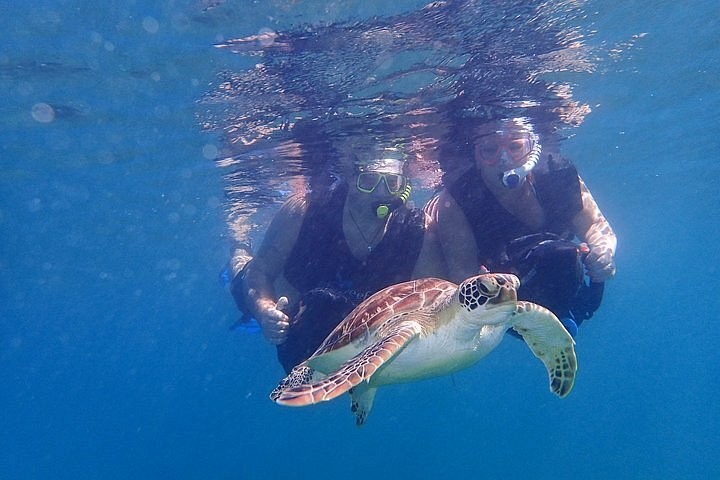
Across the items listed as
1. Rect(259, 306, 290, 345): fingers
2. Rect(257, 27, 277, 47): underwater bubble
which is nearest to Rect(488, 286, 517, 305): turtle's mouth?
Rect(259, 306, 290, 345): fingers

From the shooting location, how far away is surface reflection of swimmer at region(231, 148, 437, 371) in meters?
7.84

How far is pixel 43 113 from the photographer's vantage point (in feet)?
32.3

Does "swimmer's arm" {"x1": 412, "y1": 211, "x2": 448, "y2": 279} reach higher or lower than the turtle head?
lower

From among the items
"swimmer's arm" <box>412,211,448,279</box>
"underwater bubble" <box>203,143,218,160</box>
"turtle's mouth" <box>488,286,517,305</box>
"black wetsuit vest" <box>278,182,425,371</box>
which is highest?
"turtle's mouth" <box>488,286,517,305</box>

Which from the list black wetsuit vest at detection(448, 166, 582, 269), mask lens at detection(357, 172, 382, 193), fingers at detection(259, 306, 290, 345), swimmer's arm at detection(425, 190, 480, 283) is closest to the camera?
fingers at detection(259, 306, 290, 345)

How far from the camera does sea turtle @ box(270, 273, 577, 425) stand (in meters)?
3.73

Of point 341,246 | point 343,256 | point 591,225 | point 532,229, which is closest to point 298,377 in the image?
point 343,256

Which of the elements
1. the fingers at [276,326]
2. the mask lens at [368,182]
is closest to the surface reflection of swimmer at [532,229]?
the mask lens at [368,182]

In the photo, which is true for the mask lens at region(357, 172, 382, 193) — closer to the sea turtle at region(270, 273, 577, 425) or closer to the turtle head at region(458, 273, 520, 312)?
the sea turtle at region(270, 273, 577, 425)

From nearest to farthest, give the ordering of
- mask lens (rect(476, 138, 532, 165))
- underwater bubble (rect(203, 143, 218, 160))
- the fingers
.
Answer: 1. the fingers
2. mask lens (rect(476, 138, 532, 165))
3. underwater bubble (rect(203, 143, 218, 160))

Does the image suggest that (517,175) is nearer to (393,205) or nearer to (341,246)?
(393,205)

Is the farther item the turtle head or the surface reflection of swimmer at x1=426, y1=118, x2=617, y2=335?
the surface reflection of swimmer at x1=426, y1=118, x2=617, y2=335

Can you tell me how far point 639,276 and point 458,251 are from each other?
252 feet

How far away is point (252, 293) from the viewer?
7609 mm
